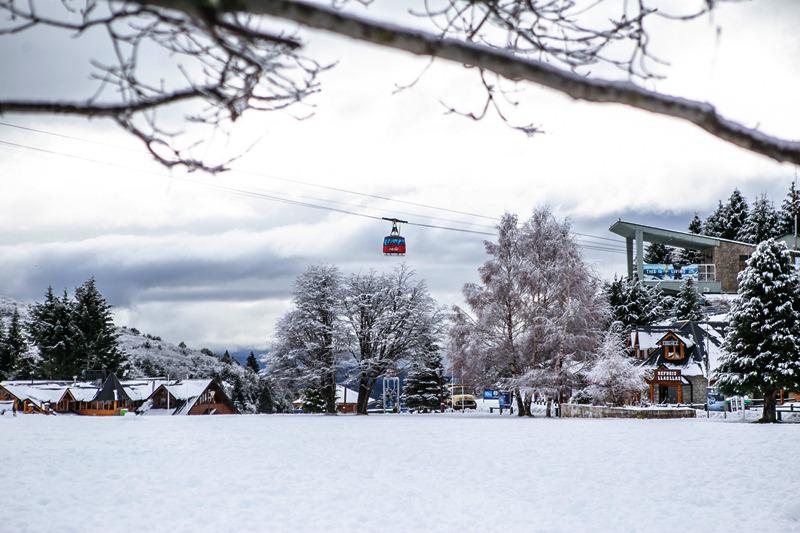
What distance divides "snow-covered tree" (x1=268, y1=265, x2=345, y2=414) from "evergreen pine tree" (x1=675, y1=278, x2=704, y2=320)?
27224 millimetres

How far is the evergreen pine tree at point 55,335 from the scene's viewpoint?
206 ft

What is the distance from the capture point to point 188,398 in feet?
188

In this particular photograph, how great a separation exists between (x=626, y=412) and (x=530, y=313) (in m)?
6.26

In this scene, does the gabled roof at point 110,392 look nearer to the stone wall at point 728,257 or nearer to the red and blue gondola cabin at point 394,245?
the red and blue gondola cabin at point 394,245

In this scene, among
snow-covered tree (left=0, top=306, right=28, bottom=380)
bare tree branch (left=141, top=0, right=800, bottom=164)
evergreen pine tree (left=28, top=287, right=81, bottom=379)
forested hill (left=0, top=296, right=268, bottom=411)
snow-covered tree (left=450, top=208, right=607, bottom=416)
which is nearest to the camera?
bare tree branch (left=141, top=0, right=800, bottom=164)

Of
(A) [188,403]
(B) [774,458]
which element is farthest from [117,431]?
(A) [188,403]

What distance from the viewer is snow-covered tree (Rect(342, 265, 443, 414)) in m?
42.7

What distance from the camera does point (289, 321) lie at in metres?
42.3

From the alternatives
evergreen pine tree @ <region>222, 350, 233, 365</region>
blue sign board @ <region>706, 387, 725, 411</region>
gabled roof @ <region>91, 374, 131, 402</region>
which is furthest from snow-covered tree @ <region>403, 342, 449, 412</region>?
evergreen pine tree @ <region>222, 350, 233, 365</region>

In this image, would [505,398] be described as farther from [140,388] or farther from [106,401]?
[106,401]

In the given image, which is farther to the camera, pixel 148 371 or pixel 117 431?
pixel 148 371

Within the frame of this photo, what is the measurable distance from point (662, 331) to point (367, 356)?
19.7 metres

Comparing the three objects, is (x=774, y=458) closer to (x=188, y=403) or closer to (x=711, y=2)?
(x=711, y=2)

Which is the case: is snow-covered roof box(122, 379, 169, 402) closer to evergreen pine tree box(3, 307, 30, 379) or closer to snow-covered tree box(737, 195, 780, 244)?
evergreen pine tree box(3, 307, 30, 379)
